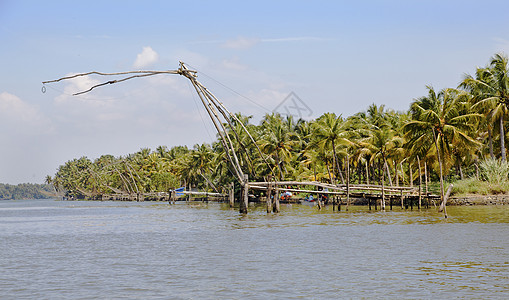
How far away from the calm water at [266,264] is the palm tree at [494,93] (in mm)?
20258

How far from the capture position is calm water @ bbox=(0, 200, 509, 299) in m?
12.2

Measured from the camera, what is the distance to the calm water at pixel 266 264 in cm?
1220

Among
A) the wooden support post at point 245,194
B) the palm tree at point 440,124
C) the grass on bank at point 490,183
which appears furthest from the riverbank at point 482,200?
the wooden support post at point 245,194

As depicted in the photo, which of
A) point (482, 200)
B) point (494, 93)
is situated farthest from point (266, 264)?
point (494, 93)

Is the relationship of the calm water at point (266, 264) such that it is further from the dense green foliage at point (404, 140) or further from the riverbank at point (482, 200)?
the riverbank at point (482, 200)

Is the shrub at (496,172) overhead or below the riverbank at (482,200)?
overhead

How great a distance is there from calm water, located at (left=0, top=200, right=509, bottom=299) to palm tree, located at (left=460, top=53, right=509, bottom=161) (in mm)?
20258

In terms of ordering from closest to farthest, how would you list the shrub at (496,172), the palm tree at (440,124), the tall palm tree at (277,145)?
the palm tree at (440,124)
the shrub at (496,172)
the tall palm tree at (277,145)

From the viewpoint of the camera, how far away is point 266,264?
52.4 ft

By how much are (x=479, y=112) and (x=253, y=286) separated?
3838 cm

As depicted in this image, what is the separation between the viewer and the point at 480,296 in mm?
11297

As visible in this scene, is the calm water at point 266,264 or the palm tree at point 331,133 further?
the palm tree at point 331,133

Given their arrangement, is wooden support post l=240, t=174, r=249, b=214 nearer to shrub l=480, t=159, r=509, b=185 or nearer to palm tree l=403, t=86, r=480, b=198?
palm tree l=403, t=86, r=480, b=198

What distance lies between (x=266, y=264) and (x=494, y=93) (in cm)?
3550
